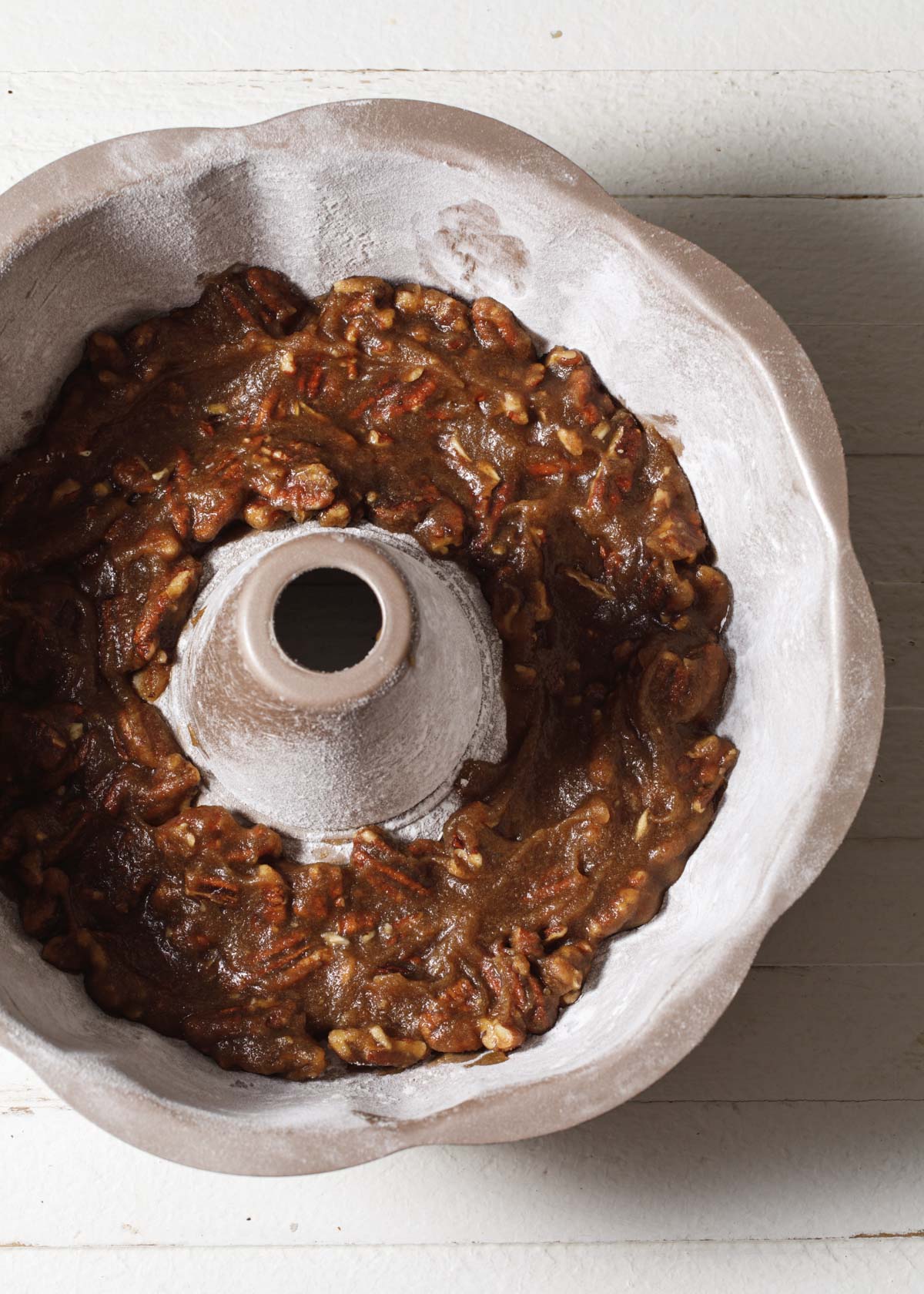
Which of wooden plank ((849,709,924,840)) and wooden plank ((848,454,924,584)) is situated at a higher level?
wooden plank ((848,454,924,584))

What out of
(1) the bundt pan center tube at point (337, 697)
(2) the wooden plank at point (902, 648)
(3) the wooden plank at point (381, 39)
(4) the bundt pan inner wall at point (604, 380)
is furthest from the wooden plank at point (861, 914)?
(3) the wooden plank at point (381, 39)

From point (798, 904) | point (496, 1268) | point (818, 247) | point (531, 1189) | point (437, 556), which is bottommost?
point (496, 1268)

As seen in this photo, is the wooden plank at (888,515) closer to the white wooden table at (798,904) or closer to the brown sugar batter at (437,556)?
the white wooden table at (798,904)

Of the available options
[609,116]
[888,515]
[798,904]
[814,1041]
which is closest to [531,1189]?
[814,1041]

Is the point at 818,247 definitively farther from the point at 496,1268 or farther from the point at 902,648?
the point at 496,1268

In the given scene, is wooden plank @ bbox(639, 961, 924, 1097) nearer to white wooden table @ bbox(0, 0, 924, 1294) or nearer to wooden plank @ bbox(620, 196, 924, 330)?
white wooden table @ bbox(0, 0, 924, 1294)

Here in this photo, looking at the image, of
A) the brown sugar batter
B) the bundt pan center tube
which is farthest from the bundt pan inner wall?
the bundt pan center tube
